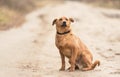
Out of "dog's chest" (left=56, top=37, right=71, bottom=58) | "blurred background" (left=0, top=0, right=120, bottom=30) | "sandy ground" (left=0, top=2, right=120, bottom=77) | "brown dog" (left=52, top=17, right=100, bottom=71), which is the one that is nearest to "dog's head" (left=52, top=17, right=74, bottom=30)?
"brown dog" (left=52, top=17, right=100, bottom=71)

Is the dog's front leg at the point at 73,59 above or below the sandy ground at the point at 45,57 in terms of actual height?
above

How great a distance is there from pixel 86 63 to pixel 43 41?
870 centimetres

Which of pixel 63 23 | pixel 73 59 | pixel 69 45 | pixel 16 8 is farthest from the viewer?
pixel 16 8

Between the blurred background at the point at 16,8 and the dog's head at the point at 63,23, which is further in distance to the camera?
the blurred background at the point at 16,8

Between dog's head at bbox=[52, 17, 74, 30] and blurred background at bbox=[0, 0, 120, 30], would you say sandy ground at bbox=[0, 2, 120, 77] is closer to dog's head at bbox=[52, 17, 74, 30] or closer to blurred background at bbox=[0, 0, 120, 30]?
dog's head at bbox=[52, 17, 74, 30]

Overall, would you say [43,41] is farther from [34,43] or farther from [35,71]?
[35,71]

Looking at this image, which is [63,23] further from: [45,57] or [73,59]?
[45,57]

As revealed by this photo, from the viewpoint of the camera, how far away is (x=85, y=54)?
1203cm

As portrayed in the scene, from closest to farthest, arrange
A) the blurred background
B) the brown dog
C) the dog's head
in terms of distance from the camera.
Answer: the dog's head
the brown dog
the blurred background

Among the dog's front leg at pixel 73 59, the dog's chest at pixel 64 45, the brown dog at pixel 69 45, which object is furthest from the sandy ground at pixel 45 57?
the dog's chest at pixel 64 45

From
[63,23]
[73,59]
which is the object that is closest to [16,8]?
[73,59]

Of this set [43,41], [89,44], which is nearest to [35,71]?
[89,44]

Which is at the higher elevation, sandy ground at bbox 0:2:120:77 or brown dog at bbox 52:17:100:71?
brown dog at bbox 52:17:100:71

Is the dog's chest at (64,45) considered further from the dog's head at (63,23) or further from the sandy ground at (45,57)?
the sandy ground at (45,57)
